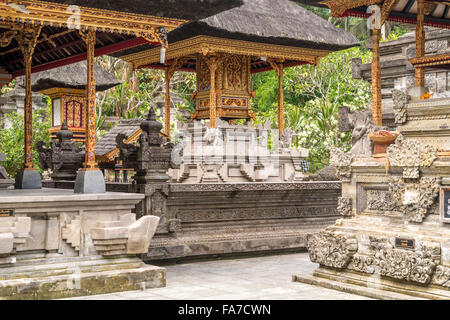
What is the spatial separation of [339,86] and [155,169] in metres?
19.9

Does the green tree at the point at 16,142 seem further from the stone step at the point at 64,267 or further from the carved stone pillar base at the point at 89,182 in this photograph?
the stone step at the point at 64,267

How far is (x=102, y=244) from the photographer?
875 cm

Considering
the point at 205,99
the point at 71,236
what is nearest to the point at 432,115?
the point at 71,236

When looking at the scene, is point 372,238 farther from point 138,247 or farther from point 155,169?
point 155,169

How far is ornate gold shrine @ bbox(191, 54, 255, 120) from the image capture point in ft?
56.5

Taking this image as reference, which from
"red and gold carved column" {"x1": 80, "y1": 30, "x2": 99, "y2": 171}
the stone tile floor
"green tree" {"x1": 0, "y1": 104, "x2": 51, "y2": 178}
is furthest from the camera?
"green tree" {"x1": 0, "y1": 104, "x2": 51, "y2": 178}

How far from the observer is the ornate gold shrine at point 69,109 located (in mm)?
21641

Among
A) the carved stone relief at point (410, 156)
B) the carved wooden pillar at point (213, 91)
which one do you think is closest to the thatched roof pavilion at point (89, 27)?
the carved stone relief at point (410, 156)

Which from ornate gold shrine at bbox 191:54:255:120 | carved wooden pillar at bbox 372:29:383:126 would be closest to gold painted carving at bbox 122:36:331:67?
ornate gold shrine at bbox 191:54:255:120

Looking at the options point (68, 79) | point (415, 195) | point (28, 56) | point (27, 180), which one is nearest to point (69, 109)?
point (68, 79)

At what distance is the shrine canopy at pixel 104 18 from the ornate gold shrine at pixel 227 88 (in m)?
5.86

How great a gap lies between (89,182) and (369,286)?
4.04 meters

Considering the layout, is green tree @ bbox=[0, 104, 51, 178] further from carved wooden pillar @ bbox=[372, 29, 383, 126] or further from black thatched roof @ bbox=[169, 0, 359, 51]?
carved wooden pillar @ bbox=[372, 29, 383, 126]

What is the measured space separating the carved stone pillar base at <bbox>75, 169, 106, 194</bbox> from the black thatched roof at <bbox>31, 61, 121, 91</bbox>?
38.7 ft
